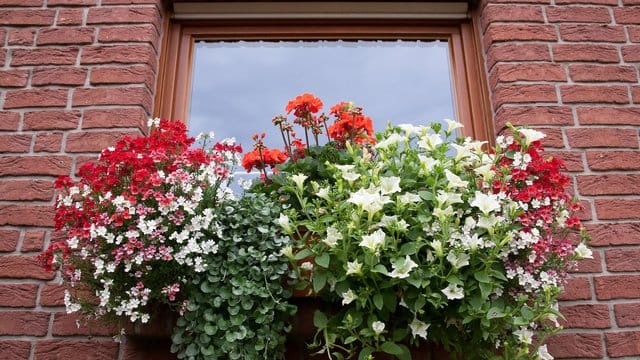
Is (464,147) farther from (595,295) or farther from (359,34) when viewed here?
(359,34)

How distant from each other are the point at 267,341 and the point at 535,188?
0.81 m

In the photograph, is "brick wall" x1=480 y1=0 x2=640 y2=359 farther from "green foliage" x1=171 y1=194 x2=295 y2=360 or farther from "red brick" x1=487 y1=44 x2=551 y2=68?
"green foliage" x1=171 y1=194 x2=295 y2=360

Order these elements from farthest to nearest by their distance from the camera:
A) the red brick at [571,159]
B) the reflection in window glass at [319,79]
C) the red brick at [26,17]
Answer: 1. the reflection in window glass at [319,79]
2. the red brick at [26,17]
3. the red brick at [571,159]

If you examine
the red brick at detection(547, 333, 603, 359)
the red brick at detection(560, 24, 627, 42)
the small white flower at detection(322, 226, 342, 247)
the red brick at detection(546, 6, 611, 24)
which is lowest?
the red brick at detection(547, 333, 603, 359)

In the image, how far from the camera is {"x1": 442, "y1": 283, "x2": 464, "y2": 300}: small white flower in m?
1.38

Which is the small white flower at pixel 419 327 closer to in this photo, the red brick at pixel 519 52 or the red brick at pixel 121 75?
the red brick at pixel 519 52

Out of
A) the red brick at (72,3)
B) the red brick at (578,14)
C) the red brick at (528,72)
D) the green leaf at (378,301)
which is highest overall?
the red brick at (72,3)

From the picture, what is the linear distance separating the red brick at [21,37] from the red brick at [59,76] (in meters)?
0.14

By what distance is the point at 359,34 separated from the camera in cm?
242

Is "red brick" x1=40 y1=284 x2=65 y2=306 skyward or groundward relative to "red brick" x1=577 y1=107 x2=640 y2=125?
groundward

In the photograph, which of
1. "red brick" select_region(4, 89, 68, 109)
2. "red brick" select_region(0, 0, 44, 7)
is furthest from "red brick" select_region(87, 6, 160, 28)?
"red brick" select_region(4, 89, 68, 109)

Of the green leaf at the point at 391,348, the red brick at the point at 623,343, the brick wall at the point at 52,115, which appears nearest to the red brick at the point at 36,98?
the brick wall at the point at 52,115

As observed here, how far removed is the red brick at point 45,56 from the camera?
2.09 meters

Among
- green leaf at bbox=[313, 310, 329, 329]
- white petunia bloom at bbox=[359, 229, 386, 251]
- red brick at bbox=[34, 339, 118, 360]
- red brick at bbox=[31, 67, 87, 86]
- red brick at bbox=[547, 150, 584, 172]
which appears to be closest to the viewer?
white petunia bloom at bbox=[359, 229, 386, 251]
